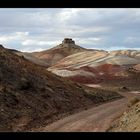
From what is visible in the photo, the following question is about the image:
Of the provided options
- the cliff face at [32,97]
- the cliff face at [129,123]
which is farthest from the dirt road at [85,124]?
the cliff face at [32,97]

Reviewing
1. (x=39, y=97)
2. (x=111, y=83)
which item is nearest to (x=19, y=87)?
(x=39, y=97)

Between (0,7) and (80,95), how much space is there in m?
54.0

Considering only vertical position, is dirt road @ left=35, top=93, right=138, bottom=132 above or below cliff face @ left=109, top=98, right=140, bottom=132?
below

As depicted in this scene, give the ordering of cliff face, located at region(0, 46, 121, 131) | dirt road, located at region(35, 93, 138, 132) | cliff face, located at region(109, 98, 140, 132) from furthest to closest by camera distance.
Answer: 1. cliff face, located at region(0, 46, 121, 131)
2. dirt road, located at region(35, 93, 138, 132)
3. cliff face, located at region(109, 98, 140, 132)

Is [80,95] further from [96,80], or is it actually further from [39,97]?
[96,80]

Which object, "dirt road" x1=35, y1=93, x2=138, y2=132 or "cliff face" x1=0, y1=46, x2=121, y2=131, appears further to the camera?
"cliff face" x1=0, y1=46, x2=121, y2=131

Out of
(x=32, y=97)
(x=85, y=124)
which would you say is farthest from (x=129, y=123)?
(x=32, y=97)

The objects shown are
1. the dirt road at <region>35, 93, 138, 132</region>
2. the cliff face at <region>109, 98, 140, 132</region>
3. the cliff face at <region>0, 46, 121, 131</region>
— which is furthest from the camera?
the cliff face at <region>0, 46, 121, 131</region>

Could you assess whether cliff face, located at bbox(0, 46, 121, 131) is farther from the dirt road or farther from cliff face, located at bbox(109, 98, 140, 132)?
cliff face, located at bbox(109, 98, 140, 132)

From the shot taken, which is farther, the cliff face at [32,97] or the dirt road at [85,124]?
the cliff face at [32,97]

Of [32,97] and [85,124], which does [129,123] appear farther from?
[32,97]

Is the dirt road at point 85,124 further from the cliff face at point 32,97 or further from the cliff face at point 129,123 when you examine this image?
the cliff face at point 32,97

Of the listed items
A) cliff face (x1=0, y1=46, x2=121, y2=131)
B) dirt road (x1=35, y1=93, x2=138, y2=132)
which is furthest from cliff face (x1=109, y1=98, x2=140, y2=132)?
cliff face (x1=0, y1=46, x2=121, y2=131)
